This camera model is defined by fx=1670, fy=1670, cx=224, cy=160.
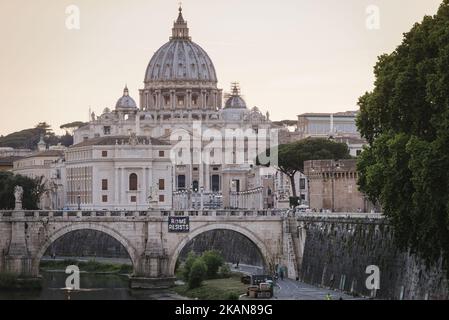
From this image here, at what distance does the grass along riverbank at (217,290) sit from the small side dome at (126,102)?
120 metres

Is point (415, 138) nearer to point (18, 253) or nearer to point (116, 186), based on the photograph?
point (18, 253)

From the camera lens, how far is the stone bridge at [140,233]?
7238 cm

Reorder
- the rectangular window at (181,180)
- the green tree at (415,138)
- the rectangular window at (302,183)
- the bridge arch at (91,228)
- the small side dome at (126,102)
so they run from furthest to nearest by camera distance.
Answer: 1. the small side dome at (126,102)
2. the rectangular window at (181,180)
3. the rectangular window at (302,183)
4. the bridge arch at (91,228)
5. the green tree at (415,138)

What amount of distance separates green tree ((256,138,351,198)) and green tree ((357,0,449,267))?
167 ft

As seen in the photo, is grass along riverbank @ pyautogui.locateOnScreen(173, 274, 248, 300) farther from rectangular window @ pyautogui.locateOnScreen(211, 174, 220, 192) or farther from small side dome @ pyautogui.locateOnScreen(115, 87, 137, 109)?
small side dome @ pyautogui.locateOnScreen(115, 87, 137, 109)

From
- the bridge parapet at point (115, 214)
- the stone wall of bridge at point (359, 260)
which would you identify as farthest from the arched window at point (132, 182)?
the stone wall of bridge at point (359, 260)

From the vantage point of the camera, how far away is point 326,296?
55906mm

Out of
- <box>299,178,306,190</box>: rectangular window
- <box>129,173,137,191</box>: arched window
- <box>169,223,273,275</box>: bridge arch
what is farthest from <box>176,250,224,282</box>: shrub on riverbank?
<box>129,173,137,191</box>: arched window

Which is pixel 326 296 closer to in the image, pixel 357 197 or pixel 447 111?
pixel 447 111

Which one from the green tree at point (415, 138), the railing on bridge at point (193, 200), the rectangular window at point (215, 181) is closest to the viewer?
the green tree at point (415, 138)

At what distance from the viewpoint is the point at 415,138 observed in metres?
48.1

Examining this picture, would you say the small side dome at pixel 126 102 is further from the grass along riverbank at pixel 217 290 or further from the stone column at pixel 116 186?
the grass along riverbank at pixel 217 290

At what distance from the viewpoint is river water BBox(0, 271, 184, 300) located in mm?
65756

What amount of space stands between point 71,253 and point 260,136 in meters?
73.2
